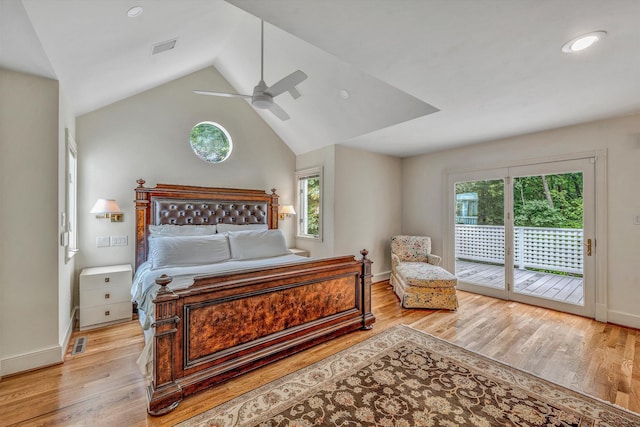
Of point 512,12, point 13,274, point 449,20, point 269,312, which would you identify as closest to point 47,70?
point 13,274

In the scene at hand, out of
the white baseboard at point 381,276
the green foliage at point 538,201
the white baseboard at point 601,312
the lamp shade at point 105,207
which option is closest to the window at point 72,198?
the lamp shade at point 105,207

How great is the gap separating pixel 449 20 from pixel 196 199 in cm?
383

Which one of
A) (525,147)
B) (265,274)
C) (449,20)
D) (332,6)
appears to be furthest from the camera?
(525,147)

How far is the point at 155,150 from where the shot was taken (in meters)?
3.94

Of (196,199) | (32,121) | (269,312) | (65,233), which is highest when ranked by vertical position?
(32,121)

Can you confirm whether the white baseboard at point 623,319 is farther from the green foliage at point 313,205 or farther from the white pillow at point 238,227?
the white pillow at point 238,227

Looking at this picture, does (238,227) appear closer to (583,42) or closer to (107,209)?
(107,209)

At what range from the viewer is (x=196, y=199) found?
4184 mm

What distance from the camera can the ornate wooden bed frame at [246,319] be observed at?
1895mm

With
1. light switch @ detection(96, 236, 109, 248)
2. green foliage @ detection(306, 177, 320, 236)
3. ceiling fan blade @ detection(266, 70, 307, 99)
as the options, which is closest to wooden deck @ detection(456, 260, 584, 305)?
green foliage @ detection(306, 177, 320, 236)

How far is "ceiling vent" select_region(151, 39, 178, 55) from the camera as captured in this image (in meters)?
2.72

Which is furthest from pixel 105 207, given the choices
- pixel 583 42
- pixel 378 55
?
pixel 583 42

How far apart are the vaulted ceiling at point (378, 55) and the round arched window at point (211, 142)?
0.81 m

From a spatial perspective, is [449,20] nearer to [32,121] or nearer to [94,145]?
[32,121]
